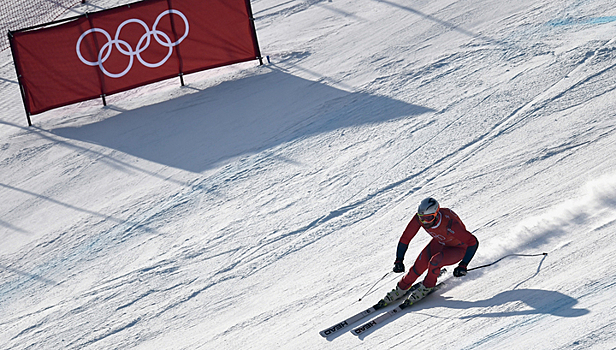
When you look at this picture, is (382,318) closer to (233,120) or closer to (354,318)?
(354,318)

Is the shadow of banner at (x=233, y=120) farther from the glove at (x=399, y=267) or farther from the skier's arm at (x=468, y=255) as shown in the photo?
the skier's arm at (x=468, y=255)

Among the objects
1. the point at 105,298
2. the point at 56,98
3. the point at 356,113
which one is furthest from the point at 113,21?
the point at 105,298

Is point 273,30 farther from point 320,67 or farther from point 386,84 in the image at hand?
point 386,84

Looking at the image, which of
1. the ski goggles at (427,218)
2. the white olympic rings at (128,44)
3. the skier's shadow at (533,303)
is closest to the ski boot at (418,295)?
the skier's shadow at (533,303)

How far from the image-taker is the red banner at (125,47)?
11375 mm

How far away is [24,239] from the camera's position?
9.65m

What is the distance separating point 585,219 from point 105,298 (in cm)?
634

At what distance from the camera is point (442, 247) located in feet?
24.3

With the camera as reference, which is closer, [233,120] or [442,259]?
[442,259]

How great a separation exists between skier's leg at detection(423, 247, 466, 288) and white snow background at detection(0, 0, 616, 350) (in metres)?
0.35

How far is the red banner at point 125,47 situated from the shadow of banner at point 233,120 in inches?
23.8

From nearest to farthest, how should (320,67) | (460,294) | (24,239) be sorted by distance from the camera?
(460,294) → (24,239) → (320,67)

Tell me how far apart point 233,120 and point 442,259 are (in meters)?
5.56

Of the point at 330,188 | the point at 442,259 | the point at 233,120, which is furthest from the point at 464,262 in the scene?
the point at 233,120
